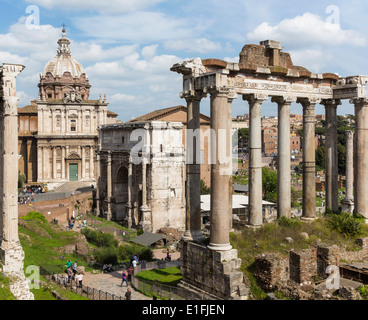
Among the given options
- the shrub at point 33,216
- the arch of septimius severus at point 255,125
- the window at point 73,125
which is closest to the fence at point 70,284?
the arch of septimius severus at point 255,125

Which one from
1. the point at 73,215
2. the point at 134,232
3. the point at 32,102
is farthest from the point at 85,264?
the point at 32,102

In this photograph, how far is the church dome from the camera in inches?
2259

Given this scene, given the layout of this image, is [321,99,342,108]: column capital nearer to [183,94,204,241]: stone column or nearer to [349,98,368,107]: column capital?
[349,98,368,107]: column capital

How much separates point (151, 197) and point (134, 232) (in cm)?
318

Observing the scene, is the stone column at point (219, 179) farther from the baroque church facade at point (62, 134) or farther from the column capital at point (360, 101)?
the baroque church facade at point (62, 134)

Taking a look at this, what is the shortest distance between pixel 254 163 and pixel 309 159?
2824mm

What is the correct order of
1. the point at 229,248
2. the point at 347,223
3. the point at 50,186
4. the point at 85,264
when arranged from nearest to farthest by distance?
the point at 229,248
the point at 347,223
the point at 85,264
the point at 50,186

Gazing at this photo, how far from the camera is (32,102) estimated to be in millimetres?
67000

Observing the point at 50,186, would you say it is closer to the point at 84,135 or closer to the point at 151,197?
the point at 84,135

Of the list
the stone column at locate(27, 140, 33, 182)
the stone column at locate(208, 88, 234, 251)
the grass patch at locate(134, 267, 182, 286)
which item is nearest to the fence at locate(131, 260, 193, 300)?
the grass patch at locate(134, 267, 182, 286)

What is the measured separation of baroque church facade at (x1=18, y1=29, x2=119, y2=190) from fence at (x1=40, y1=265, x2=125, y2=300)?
111 feet

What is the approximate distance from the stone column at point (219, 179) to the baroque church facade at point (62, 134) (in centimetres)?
4253

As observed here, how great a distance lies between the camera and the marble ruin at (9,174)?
1622 centimetres

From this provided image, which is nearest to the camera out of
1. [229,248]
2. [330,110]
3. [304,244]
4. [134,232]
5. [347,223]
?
[229,248]
